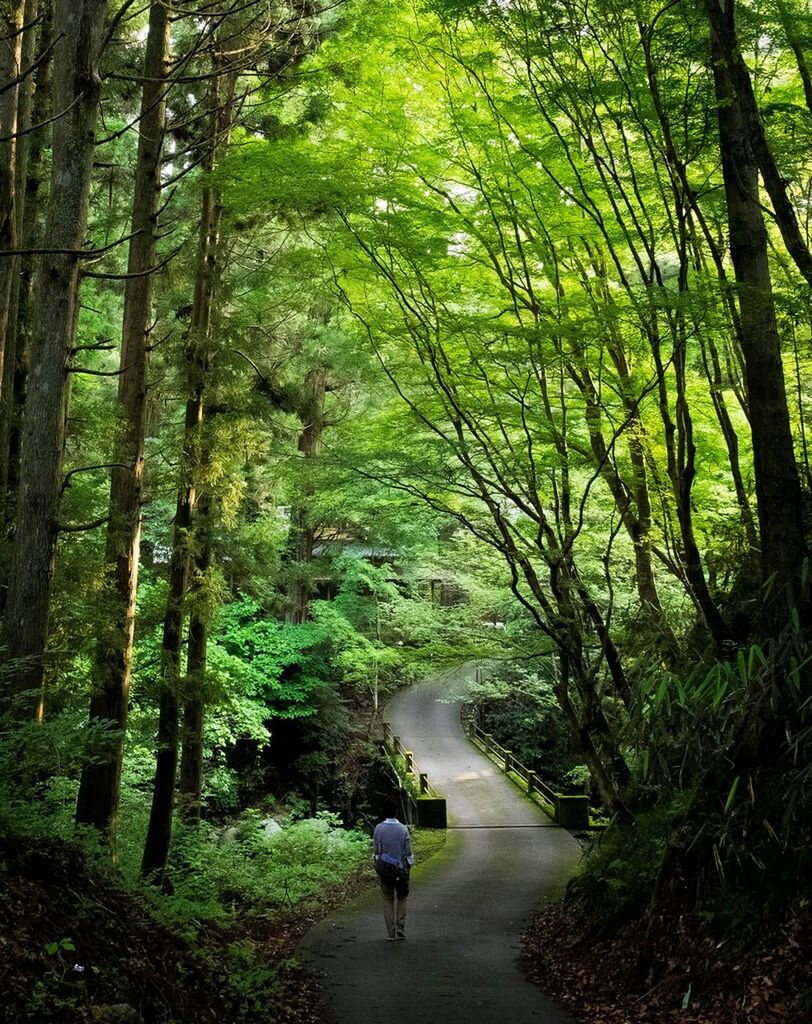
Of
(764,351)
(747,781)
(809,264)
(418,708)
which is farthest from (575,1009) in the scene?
(418,708)

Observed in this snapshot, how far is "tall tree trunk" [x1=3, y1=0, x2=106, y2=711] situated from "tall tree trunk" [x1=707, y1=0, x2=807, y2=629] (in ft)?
15.6

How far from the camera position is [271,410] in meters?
13.4

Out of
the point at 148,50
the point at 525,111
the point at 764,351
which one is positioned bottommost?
the point at 764,351

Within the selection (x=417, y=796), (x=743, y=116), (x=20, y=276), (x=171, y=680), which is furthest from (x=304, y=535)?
(x=743, y=116)

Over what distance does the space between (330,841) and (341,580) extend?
37.5ft

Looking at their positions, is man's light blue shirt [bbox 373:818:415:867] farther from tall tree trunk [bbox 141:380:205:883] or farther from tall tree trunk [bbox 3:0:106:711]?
tall tree trunk [bbox 3:0:106:711]

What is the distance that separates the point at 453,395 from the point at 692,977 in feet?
19.1

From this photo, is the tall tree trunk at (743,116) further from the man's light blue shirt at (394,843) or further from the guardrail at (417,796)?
the guardrail at (417,796)

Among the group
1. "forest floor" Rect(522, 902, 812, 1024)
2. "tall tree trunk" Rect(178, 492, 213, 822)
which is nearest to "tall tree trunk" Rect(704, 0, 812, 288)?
"forest floor" Rect(522, 902, 812, 1024)

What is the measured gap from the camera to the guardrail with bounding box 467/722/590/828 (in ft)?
53.8

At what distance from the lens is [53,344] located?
5.96 m

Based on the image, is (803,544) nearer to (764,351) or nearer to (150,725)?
(764,351)

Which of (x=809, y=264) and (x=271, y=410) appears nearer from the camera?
(x=809, y=264)

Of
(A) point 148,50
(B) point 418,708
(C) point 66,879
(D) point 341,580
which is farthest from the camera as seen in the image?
(B) point 418,708
